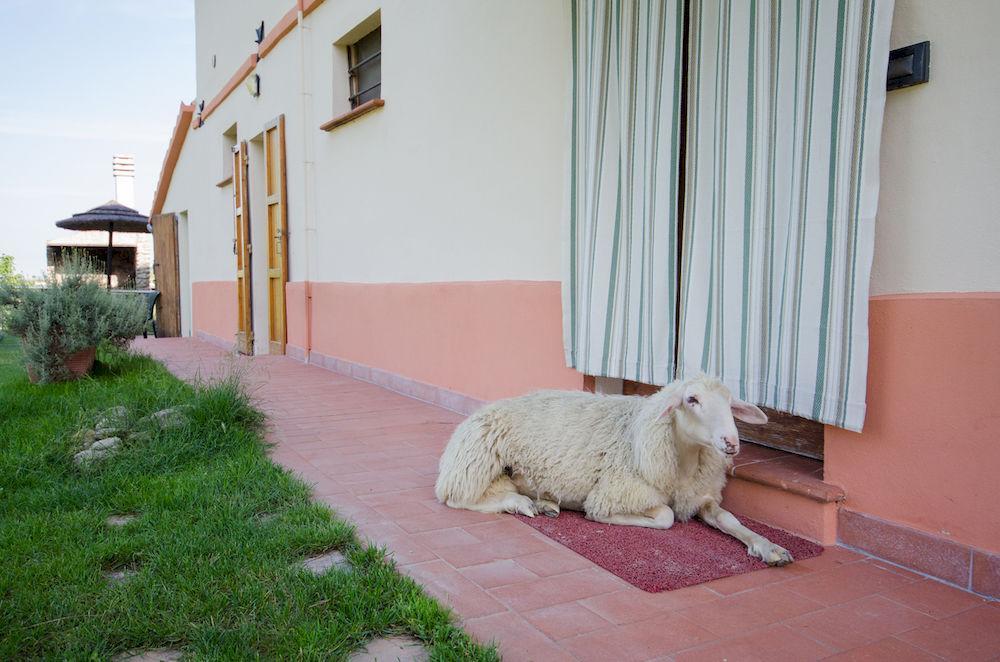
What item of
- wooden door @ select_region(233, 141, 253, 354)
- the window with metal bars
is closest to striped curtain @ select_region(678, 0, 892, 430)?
the window with metal bars

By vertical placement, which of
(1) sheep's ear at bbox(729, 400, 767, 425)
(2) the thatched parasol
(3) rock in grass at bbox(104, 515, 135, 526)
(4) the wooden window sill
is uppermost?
(4) the wooden window sill

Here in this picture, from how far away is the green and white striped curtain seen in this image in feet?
8.89

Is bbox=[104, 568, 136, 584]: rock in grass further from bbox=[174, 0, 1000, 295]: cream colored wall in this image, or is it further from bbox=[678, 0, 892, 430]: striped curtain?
bbox=[174, 0, 1000, 295]: cream colored wall

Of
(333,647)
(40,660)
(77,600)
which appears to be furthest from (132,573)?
(333,647)

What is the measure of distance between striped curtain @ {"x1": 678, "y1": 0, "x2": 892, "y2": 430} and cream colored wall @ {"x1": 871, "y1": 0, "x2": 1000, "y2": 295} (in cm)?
11

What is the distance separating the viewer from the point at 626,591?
8.22ft

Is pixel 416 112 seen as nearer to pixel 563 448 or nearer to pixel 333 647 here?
pixel 563 448

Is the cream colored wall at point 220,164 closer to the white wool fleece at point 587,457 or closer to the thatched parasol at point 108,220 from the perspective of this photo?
the thatched parasol at point 108,220

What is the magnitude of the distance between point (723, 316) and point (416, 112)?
4.33 m

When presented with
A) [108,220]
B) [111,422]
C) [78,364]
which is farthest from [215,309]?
[111,422]

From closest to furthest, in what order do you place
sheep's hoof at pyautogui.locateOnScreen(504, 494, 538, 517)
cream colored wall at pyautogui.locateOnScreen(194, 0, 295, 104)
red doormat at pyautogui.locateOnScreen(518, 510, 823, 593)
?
red doormat at pyautogui.locateOnScreen(518, 510, 823, 593)
sheep's hoof at pyautogui.locateOnScreen(504, 494, 538, 517)
cream colored wall at pyautogui.locateOnScreen(194, 0, 295, 104)

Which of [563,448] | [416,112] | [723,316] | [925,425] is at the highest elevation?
[416,112]

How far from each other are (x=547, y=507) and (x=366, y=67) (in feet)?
21.0

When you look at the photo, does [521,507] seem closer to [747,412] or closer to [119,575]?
[747,412]
